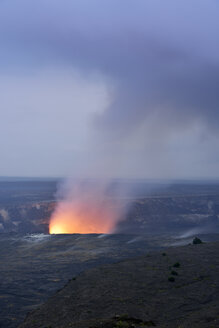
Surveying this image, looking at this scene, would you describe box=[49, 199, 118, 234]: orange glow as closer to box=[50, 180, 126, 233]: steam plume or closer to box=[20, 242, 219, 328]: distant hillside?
box=[50, 180, 126, 233]: steam plume

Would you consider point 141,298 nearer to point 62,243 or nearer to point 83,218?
point 62,243

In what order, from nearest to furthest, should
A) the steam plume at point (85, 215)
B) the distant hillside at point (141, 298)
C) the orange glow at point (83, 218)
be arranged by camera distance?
1. the distant hillside at point (141, 298)
2. the orange glow at point (83, 218)
3. the steam plume at point (85, 215)

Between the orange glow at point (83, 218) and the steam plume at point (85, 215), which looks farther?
the steam plume at point (85, 215)

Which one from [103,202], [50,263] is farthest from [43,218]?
[50,263]

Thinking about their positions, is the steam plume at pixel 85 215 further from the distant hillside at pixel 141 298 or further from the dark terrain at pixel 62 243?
the distant hillside at pixel 141 298

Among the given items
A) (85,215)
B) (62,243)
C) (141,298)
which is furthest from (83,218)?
(141,298)

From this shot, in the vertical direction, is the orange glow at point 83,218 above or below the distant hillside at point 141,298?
below

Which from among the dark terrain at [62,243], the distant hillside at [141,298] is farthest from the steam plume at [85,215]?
the distant hillside at [141,298]
